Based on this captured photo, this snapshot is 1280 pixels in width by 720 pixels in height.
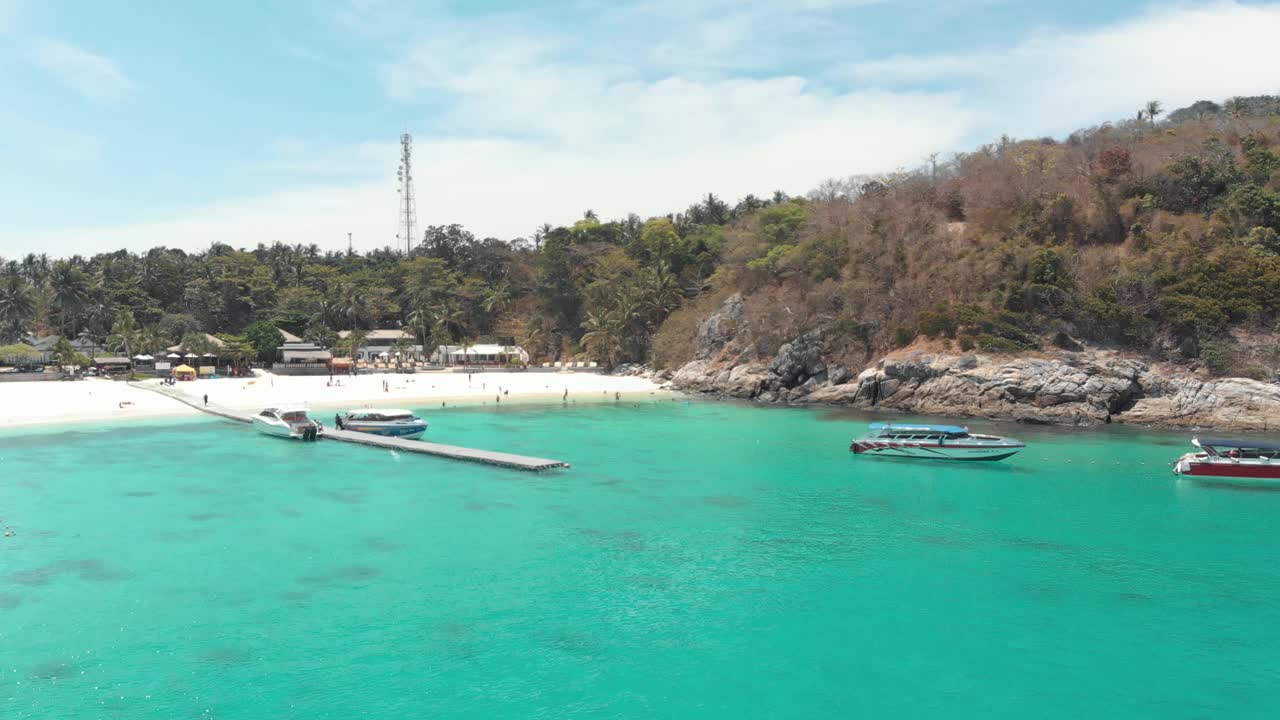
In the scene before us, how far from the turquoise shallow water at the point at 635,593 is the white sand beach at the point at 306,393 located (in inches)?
891

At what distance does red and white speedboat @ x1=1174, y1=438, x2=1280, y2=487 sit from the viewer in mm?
34406

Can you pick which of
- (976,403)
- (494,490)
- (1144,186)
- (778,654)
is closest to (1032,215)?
(1144,186)

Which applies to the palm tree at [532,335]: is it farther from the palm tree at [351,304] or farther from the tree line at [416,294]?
the palm tree at [351,304]

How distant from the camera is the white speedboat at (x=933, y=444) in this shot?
128 ft

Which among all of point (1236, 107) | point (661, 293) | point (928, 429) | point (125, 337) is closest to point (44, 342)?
point (125, 337)

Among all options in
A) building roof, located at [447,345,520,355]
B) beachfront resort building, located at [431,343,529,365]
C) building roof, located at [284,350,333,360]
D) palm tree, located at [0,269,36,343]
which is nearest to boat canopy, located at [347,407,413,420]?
building roof, located at [284,350,333,360]

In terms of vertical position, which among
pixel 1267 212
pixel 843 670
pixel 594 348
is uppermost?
pixel 1267 212

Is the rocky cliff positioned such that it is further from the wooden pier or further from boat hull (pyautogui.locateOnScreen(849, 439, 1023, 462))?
the wooden pier

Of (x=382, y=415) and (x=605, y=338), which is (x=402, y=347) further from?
(x=382, y=415)

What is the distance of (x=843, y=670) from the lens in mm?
16844

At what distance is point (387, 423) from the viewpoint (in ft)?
154

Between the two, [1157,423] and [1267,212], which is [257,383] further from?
[1267,212]

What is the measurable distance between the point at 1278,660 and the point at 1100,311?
44.9 meters

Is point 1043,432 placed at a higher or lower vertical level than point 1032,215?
lower
